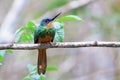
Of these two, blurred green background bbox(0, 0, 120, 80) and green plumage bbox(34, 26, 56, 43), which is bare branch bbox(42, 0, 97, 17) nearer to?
blurred green background bbox(0, 0, 120, 80)

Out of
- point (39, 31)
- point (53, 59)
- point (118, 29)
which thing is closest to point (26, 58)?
point (53, 59)

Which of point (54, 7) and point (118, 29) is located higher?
point (54, 7)

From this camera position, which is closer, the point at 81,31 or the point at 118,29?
the point at 118,29

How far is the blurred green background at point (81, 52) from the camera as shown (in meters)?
5.57

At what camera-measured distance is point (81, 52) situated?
21.1 feet

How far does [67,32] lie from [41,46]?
15.2 feet

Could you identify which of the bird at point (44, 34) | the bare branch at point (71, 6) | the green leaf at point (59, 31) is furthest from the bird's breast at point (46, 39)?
the bare branch at point (71, 6)

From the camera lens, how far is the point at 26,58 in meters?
6.38

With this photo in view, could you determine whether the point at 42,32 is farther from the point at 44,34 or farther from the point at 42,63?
the point at 42,63

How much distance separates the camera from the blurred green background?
5.57 m

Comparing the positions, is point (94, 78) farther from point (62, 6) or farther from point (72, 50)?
point (62, 6)

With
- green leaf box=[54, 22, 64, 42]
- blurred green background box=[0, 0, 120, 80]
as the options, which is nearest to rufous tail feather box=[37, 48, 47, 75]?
green leaf box=[54, 22, 64, 42]

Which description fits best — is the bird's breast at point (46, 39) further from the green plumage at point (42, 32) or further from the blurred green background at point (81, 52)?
the blurred green background at point (81, 52)

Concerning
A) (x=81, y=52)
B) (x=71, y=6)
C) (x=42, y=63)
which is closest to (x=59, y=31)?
(x=42, y=63)
